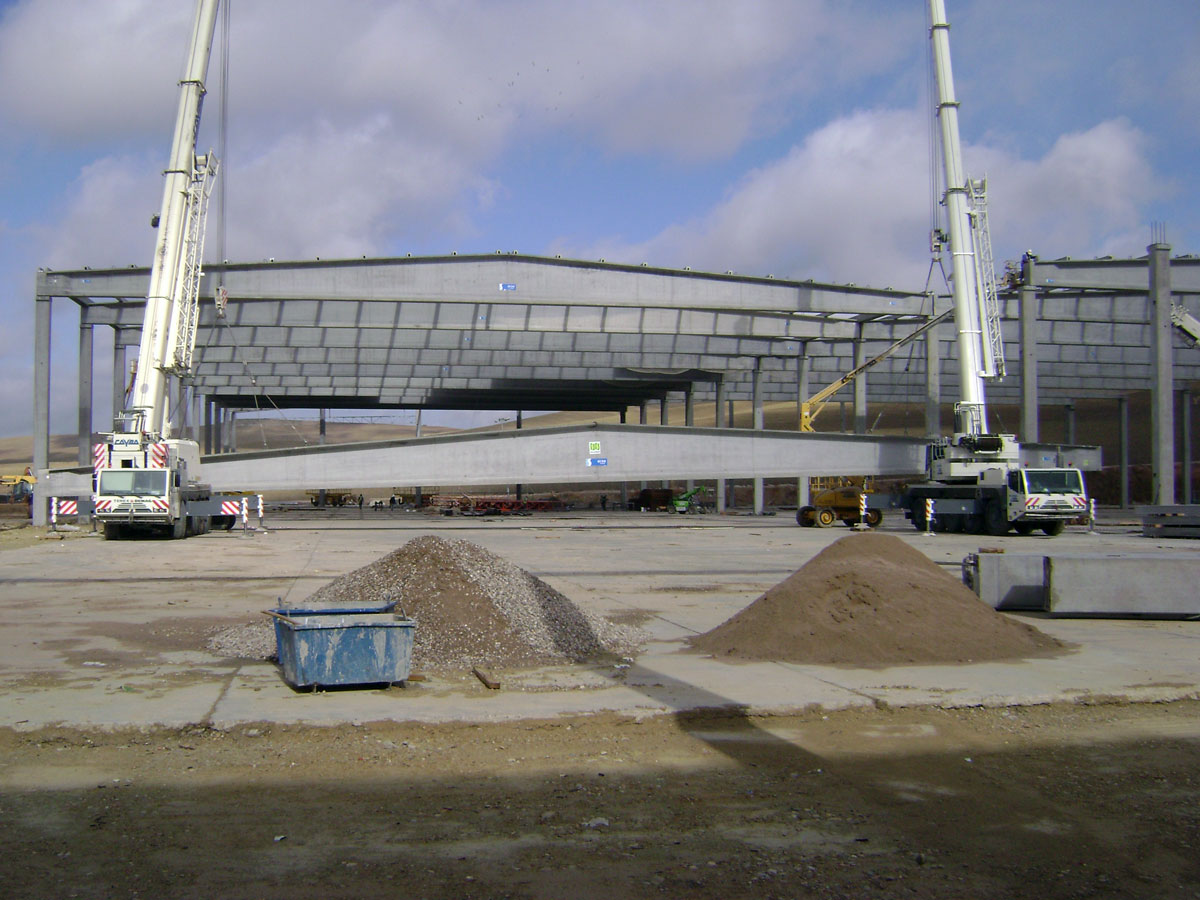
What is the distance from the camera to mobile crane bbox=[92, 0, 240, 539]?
28578 mm

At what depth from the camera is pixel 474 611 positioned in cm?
990

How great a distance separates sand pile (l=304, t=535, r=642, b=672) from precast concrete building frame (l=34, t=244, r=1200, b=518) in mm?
23184

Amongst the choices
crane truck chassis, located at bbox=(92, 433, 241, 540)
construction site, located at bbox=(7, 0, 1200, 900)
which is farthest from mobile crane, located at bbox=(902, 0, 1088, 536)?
crane truck chassis, located at bbox=(92, 433, 241, 540)

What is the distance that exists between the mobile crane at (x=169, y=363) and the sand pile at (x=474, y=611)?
814 inches

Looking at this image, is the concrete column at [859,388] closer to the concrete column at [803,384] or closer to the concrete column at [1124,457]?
the concrete column at [803,384]

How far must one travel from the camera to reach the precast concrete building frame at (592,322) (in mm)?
33812

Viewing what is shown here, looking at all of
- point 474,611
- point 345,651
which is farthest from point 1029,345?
point 345,651

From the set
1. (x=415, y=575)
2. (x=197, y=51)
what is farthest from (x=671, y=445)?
(x=415, y=575)

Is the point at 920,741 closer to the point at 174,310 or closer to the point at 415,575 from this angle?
the point at 415,575

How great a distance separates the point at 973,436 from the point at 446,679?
1120 inches

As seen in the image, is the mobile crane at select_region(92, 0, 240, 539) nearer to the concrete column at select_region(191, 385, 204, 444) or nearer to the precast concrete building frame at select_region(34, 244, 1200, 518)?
the precast concrete building frame at select_region(34, 244, 1200, 518)

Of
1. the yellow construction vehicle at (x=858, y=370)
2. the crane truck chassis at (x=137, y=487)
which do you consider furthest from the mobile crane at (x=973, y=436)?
the crane truck chassis at (x=137, y=487)

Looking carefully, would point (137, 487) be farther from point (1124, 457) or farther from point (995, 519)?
point (1124, 457)

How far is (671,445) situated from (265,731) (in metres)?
27.7
